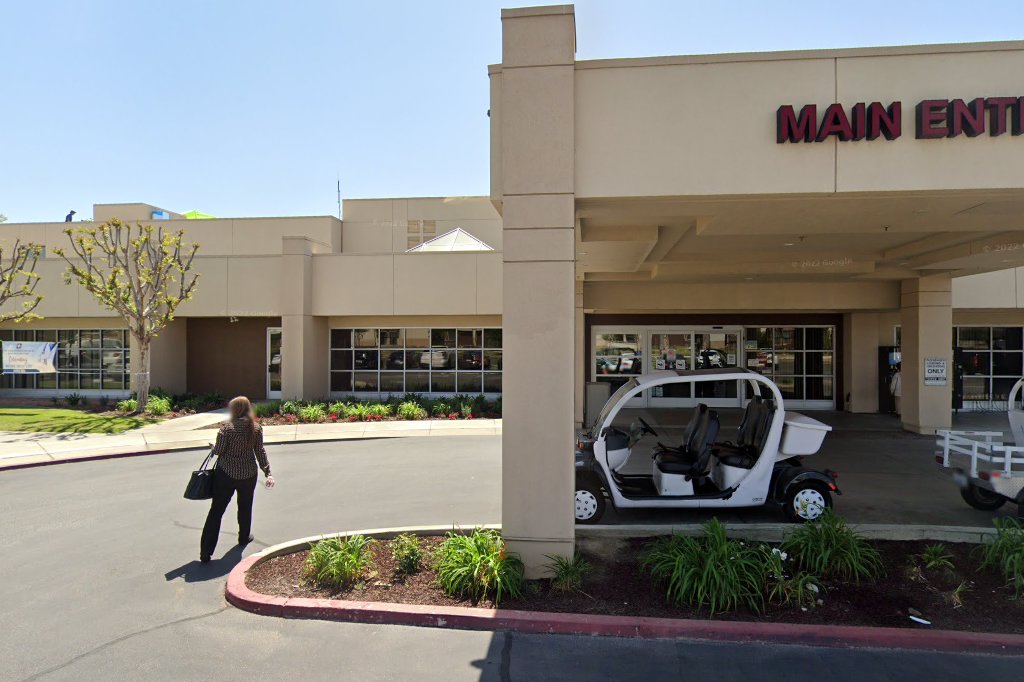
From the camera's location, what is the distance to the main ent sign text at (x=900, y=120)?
5.69 m

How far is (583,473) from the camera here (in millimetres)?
7527

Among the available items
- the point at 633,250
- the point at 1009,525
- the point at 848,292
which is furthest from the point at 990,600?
the point at 848,292

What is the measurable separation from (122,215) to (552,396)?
33.4 metres

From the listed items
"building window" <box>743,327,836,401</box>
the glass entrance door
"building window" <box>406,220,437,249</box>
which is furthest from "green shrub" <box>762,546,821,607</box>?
"building window" <box>406,220,437,249</box>

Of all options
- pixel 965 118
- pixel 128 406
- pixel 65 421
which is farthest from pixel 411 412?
pixel 965 118

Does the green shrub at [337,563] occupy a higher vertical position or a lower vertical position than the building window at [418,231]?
lower

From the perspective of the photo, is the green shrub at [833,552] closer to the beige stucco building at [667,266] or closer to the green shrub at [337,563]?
the beige stucco building at [667,266]

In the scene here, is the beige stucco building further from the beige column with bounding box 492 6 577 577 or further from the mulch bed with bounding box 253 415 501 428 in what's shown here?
the mulch bed with bounding box 253 415 501 428

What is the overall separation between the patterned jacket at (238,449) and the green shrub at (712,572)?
4305 mm

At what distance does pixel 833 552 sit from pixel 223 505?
6145mm

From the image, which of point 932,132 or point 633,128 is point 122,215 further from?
point 932,132

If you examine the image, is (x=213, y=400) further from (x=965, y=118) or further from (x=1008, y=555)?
(x=965, y=118)

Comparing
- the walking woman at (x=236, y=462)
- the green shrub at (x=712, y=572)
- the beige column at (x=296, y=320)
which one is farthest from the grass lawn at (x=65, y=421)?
the green shrub at (x=712, y=572)

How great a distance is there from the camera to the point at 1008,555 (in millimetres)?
5688
